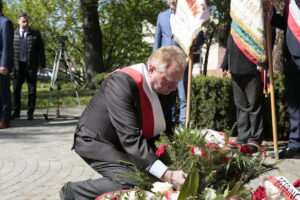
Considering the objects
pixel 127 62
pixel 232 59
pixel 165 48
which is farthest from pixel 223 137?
pixel 127 62

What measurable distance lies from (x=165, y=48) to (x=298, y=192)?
1.19 m

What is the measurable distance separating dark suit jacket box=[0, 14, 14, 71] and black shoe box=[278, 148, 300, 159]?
14.9ft

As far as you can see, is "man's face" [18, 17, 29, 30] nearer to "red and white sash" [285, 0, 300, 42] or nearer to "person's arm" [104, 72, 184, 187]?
"red and white sash" [285, 0, 300, 42]

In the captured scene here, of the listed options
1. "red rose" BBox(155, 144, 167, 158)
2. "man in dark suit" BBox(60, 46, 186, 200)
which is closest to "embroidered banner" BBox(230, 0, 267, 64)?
"man in dark suit" BBox(60, 46, 186, 200)

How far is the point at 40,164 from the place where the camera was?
5129 millimetres

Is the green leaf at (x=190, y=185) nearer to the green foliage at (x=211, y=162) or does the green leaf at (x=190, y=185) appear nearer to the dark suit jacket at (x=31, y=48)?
the green foliage at (x=211, y=162)

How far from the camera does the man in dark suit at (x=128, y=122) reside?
8.95 feet

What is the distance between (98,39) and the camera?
18.2 meters

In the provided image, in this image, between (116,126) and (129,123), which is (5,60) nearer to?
(116,126)

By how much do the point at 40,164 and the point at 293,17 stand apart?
3.28 m

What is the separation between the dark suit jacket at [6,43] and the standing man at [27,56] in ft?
4.13

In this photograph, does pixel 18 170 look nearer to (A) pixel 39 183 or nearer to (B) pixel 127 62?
(A) pixel 39 183

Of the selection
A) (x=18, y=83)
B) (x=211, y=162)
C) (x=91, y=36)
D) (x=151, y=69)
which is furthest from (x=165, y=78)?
(x=91, y=36)

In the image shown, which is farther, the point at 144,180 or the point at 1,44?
the point at 1,44
